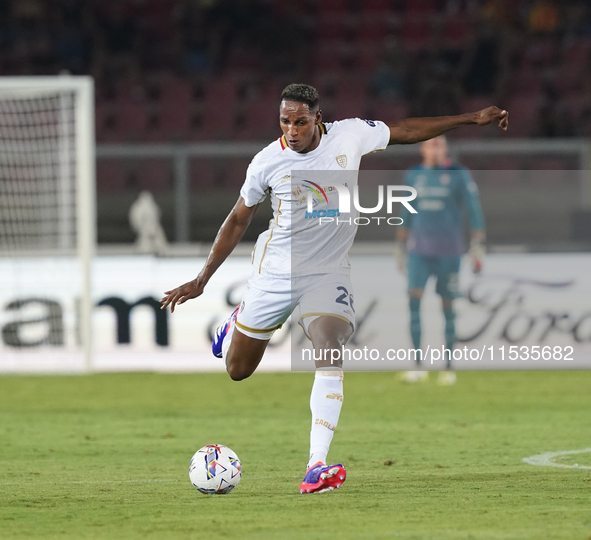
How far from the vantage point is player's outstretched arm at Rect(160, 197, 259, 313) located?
608 centimetres

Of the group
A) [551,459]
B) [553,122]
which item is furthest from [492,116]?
[553,122]

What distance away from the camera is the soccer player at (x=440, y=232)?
10945mm

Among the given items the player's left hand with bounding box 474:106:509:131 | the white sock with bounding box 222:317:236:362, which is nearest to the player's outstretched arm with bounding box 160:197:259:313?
the white sock with bounding box 222:317:236:362

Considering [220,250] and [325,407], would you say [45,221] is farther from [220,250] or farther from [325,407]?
[325,407]

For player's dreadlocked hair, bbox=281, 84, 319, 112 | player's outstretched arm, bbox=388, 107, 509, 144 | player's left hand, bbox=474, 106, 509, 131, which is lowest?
player's outstretched arm, bbox=388, 107, 509, 144

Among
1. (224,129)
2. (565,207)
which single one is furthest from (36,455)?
(224,129)

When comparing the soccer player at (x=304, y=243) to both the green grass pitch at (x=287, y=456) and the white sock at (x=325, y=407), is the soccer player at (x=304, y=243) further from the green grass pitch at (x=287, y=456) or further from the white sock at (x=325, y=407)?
the green grass pitch at (x=287, y=456)

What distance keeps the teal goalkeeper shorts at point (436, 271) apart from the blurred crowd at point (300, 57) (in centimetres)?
659

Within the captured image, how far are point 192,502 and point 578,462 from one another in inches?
98.3

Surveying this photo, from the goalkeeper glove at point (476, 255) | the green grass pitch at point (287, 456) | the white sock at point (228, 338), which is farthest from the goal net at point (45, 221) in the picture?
the white sock at point (228, 338)

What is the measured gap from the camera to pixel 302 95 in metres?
5.80

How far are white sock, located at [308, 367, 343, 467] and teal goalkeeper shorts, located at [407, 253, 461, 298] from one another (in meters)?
5.31

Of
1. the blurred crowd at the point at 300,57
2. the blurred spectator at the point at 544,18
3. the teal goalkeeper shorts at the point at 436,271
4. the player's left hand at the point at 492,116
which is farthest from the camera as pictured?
the blurred spectator at the point at 544,18

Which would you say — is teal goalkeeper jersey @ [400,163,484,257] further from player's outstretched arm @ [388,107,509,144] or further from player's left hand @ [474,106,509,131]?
player's left hand @ [474,106,509,131]
